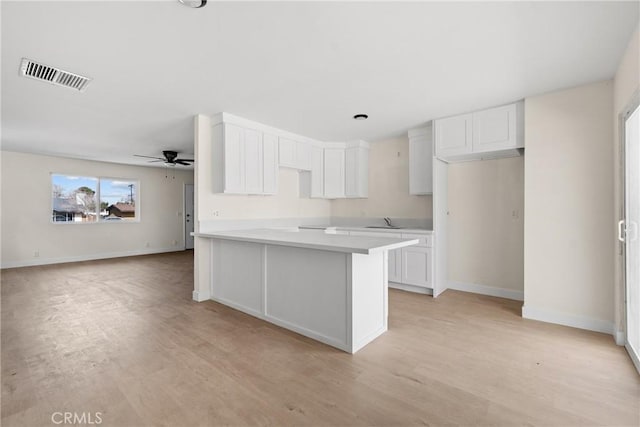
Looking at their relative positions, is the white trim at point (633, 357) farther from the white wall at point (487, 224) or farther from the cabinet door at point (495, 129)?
the cabinet door at point (495, 129)

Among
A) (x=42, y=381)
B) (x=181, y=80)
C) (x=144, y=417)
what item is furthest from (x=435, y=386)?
(x=181, y=80)

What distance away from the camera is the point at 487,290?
163 inches

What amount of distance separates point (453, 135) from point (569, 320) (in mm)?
2396

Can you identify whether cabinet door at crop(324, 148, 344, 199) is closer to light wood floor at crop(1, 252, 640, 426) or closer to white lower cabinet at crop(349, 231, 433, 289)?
white lower cabinet at crop(349, 231, 433, 289)

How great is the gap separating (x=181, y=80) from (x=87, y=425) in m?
2.71

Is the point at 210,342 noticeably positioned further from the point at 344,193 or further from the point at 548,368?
the point at 344,193

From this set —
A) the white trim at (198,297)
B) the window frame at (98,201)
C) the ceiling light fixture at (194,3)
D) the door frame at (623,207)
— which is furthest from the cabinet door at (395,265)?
the window frame at (98,201)

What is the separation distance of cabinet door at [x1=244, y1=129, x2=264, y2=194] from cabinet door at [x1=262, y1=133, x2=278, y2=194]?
0.06 m

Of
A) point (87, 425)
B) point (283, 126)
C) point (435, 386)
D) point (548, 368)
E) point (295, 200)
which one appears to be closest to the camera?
point (87, 425)

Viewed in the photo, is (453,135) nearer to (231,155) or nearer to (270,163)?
(270,163)

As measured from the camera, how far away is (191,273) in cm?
567

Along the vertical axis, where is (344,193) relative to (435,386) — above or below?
above

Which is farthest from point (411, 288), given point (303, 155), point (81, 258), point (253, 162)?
point (81, 258)

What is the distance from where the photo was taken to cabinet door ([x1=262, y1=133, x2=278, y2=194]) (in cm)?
432
